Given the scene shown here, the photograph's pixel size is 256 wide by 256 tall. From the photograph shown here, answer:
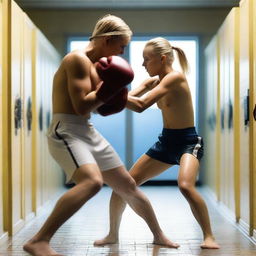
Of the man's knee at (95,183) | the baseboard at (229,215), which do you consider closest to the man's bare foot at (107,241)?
the man's knee at (95,183)

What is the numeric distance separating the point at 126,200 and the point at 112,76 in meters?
0.92

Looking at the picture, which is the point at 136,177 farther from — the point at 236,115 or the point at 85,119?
the point at 236,115

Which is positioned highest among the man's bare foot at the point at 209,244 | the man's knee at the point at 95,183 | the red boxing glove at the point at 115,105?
the red boxing glove at the point at 115,105

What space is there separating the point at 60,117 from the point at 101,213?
262 cm

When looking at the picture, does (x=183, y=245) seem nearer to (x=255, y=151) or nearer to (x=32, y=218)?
(x=255, y=151)

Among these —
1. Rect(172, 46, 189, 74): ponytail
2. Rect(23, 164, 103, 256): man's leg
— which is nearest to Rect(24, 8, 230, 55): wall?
Rect(172, 46, 189, 74): ponytail

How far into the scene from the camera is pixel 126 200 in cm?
348

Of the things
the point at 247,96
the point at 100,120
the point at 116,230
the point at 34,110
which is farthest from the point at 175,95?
the point at 100,120

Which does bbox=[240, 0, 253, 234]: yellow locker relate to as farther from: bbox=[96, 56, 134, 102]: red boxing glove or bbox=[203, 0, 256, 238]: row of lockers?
bbox=[96, 56, 134, 102]: red boxing glove

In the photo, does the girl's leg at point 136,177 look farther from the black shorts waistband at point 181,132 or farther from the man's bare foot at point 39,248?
the man's bare foot at point 39,248

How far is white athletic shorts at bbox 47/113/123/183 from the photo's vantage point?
9.89ft

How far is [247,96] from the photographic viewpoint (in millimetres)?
4129

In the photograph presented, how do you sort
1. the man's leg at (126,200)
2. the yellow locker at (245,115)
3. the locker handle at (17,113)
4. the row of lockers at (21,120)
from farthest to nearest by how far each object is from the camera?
the locker handle at (17,113)
the yellow locker at (245,115)
the row of lockers at (21,120)
the man's leg at (126,200)

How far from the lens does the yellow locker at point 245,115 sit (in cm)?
408
